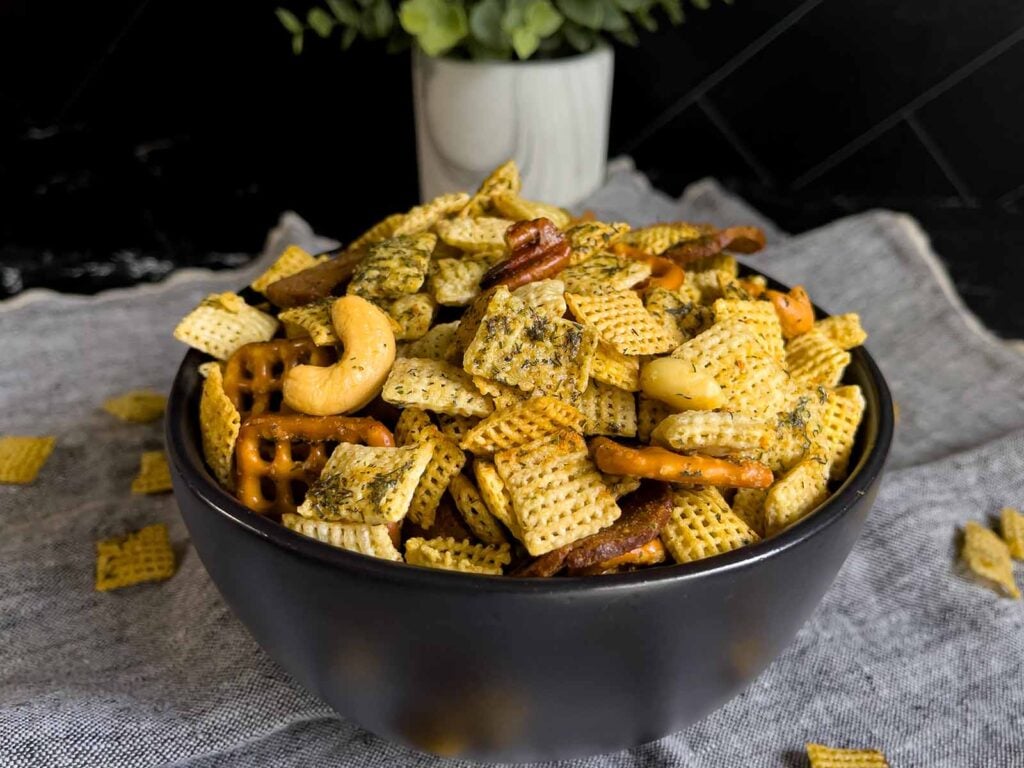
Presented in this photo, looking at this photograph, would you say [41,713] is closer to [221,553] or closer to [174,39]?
[221,553]

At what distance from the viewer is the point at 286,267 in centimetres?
81

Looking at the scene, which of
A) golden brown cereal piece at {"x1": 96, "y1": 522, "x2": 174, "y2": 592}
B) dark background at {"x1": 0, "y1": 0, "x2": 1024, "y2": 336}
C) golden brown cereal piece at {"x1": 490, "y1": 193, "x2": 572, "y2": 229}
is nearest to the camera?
golden brown cereal piece at {"x1": 490, "y1": 193, "x2": 572, "y2": 229}

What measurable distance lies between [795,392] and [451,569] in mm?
256

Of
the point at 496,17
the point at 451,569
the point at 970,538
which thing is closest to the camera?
the point at 451,569

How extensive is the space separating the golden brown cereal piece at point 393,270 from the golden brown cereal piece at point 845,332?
1.00ft

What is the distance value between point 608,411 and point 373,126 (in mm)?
1254

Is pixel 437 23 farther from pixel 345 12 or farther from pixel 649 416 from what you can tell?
pixel 649 416

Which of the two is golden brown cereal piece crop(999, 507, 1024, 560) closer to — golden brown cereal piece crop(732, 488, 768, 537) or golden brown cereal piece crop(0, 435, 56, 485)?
golden brown cereal piece crop(732, 488, 768, 537)

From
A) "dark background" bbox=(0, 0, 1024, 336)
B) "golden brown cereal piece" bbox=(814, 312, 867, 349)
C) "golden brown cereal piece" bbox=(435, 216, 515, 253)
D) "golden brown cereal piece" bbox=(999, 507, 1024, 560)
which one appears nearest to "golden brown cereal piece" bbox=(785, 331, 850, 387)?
"golden brown cereal piece" bbox=(814, 312, 867, 349)

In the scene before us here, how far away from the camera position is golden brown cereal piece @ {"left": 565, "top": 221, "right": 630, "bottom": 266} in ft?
2.39

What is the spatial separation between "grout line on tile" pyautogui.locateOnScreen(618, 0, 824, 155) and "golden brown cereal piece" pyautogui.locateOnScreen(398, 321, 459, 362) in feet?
3.64

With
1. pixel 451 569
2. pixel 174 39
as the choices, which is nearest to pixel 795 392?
pixel 451 569

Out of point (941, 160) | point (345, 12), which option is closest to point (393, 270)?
point (345, 12)

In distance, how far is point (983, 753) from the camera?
77 centimetres
